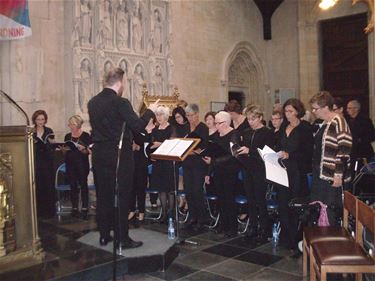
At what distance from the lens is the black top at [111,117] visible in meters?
3.74

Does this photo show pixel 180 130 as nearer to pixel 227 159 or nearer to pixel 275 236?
pixel 227 159

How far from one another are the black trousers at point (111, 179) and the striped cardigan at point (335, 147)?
5.64 ft

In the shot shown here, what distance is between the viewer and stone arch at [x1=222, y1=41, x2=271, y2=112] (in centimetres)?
1222

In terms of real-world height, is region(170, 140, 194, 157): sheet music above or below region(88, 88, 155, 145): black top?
below

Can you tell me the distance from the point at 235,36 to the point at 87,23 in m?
4.61

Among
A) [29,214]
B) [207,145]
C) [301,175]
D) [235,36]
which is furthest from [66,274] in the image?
[235,36]

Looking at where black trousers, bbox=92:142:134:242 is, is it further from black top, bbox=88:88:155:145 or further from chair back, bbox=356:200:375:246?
chair back, bbox=356:200:375:246

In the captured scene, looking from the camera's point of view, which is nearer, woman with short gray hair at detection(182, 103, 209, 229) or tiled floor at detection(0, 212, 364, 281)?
tiled floor at detection(0, 212, 364, 281)

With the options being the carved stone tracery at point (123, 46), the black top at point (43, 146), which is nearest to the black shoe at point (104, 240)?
the black top at point (43, 146)

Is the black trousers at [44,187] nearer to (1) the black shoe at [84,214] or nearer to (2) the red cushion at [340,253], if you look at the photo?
(1) the black shoe at [84,214]

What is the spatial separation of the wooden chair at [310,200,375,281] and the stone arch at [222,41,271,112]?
9113 mm

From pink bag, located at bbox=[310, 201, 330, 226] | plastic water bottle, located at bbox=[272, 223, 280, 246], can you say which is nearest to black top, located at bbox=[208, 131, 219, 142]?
plastic water bottle, located at bbox=[272, 223, 280, 246]

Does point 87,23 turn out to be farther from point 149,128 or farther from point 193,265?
point 193,265

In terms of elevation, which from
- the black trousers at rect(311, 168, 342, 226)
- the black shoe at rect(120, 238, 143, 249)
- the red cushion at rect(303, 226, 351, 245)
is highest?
the black trousers at rect(311, 168, 342, 226)
